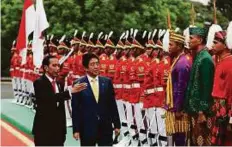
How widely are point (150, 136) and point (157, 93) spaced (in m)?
0.97

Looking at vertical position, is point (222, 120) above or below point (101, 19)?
below

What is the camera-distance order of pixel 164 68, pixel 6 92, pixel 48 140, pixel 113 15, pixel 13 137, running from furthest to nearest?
pixel 6 92 < pixel 113 15 < pixel 13 137 < pixel 164 68 < pixel 48 140

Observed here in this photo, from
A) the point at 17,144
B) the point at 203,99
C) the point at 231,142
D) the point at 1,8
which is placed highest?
the point at 1,8

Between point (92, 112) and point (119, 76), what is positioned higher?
point (119, 76)

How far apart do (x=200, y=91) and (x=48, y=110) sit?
1.72 meters

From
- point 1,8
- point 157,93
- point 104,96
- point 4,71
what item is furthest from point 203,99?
point 4,71

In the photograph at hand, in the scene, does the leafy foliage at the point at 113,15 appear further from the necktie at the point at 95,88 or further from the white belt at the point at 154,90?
the necktie at the point at 95,88

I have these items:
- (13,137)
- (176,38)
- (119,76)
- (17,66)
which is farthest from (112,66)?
(17,66)

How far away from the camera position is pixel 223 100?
22.3ft

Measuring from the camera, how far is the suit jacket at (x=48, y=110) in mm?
7266

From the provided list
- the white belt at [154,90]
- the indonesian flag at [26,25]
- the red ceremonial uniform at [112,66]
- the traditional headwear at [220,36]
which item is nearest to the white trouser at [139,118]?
the white belt at [154,90]

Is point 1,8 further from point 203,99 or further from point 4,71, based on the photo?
point 203,99

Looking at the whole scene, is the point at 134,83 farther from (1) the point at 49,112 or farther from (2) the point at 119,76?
(1) the point at 49,112

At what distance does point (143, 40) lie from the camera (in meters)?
10.8
